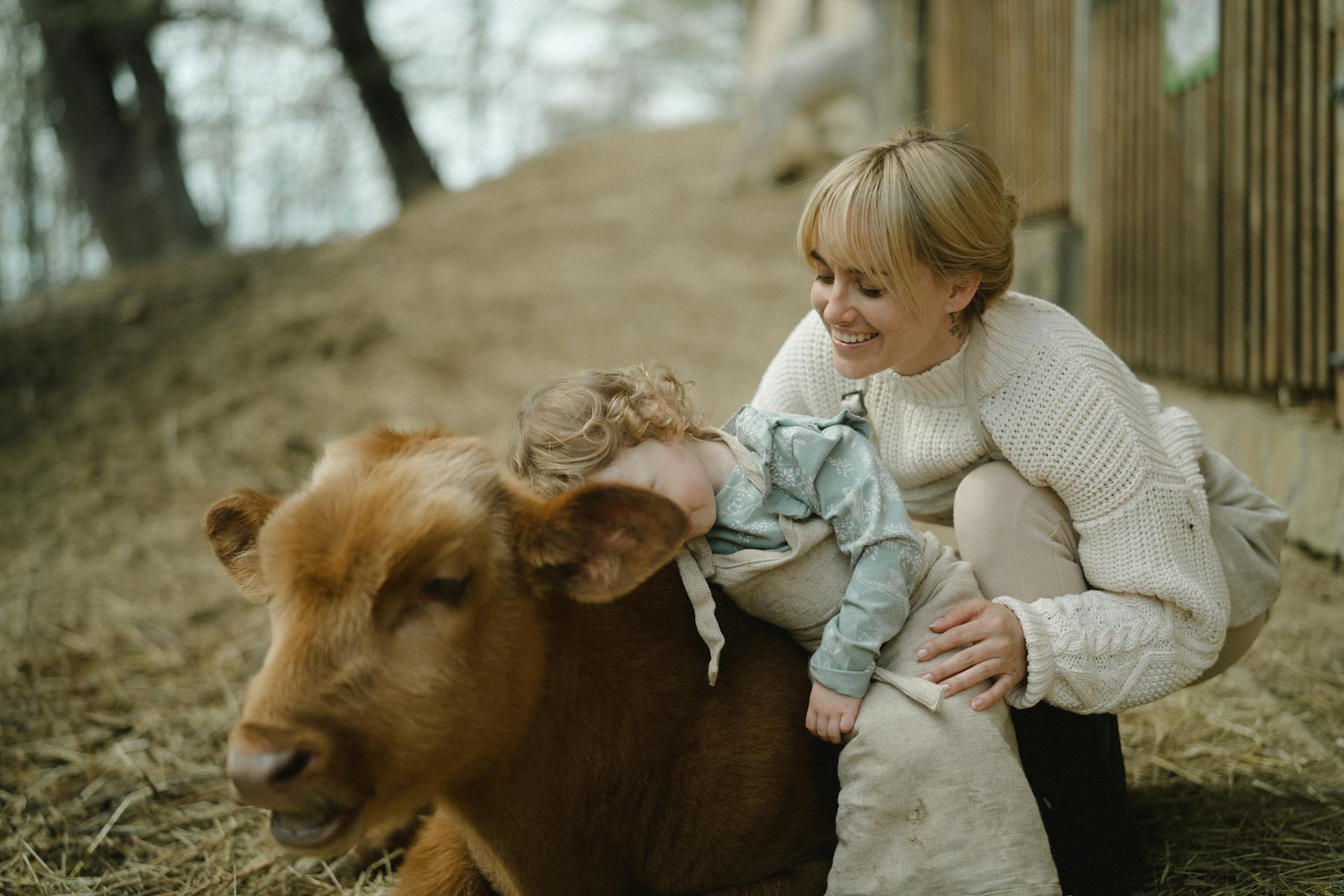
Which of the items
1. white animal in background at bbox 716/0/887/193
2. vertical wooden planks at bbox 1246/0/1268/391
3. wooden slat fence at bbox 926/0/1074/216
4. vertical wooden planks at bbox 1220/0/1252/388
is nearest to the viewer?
vertical wooden planks at bbox 1246/0/1268/391

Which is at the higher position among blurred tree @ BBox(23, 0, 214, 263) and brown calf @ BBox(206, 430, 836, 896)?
blurred tree @ BBox(23, 0, 214, 263)

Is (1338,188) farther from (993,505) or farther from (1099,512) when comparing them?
(993,505)

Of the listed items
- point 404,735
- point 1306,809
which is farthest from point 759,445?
point 1306,809

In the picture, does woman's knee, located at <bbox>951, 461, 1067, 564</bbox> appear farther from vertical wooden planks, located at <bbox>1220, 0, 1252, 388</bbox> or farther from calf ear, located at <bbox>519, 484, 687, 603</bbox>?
vertical wooden planks, located at <bbox>1220, 0, 1252, 388</bbox>

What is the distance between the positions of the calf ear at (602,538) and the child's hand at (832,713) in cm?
52

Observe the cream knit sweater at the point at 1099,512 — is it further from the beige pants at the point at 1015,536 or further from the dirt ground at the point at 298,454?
the dirt ground at the point at 298,454

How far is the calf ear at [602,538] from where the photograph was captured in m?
2.20

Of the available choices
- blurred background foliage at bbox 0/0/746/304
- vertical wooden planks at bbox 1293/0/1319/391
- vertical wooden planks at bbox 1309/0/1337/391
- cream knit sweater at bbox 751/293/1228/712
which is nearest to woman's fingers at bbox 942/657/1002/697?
cream knit sweater at bbox 751/293/1228/712

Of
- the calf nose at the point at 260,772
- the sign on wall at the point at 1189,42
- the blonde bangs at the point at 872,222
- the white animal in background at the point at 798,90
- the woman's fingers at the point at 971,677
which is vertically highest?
the white animal in background at the point at 798,90

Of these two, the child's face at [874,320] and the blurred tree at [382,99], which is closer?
the child's face at [874,320]

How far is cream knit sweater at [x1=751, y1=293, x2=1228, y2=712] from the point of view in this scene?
2516 millimetres

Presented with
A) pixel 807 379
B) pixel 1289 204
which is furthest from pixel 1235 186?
pixel 807 379

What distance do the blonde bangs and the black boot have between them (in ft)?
3.72

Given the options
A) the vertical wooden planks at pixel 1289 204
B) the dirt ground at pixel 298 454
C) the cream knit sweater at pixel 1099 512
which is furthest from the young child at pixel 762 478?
the vertical wooden planks at pixel 1289 204
